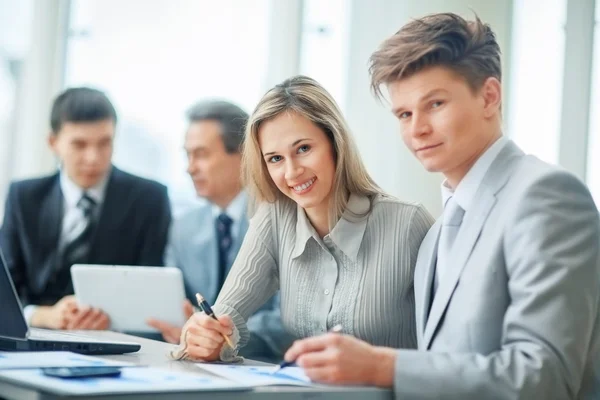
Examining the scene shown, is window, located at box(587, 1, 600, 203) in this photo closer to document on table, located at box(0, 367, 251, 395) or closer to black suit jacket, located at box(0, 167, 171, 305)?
black suit jacket, located at box(0, 167, 171, 305)

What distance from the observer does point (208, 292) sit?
11.4 feet

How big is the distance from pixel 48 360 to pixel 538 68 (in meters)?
2.99

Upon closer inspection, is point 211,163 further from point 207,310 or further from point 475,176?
point 475,176

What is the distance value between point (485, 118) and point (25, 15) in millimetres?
3438

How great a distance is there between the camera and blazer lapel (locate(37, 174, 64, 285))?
12.2 ft

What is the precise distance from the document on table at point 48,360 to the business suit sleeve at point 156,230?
2047 mm

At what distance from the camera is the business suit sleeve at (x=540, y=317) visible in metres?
1.41

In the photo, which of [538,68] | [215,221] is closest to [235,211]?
[215,221]

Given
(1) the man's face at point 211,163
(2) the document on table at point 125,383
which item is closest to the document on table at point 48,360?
(2) the document on table at point 125,383

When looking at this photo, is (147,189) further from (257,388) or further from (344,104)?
(257,388)

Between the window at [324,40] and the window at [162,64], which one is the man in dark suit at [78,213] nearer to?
the window at [162,64]

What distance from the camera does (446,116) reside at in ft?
5.61

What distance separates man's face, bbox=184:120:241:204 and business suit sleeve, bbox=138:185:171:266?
8.4 inches

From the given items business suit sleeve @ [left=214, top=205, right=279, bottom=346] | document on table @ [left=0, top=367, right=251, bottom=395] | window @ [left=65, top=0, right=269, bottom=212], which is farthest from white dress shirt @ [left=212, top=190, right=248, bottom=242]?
document on table @ [left=0, top=367, right=251, bottom=395]
